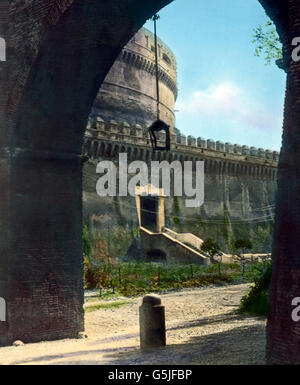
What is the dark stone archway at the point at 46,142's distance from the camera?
871cm

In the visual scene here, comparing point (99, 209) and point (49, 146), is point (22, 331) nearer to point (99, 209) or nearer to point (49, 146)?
point (49, 146)

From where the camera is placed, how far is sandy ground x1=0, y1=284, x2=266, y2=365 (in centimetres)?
646

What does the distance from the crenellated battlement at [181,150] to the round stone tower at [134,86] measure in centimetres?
720

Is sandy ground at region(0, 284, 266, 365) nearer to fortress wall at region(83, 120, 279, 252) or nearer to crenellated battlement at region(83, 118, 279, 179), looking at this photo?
fortress wall at region(83, 120, 279, 252)

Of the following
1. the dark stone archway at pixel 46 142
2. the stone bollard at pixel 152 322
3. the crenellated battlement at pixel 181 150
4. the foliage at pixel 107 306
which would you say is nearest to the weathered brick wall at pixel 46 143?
the dark stone archway at pixel 46 142

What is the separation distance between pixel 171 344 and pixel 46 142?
14.4 ft

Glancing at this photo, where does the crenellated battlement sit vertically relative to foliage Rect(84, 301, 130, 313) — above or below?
above

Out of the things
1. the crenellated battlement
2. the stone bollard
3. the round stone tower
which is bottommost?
the stone bollard

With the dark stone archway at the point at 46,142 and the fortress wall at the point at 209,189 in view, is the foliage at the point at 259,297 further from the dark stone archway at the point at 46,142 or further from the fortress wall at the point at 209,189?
the fortress wall at the point at 209,189

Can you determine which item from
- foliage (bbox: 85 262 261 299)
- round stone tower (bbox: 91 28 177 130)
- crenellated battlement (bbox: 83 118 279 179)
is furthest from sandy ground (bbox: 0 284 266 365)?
round stone tower (bbox: 91 28 177 130)

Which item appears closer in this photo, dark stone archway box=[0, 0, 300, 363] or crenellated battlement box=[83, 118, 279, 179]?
dark stone archway box=[0, 0, 300, 363]

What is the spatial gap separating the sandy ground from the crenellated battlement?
20957mm

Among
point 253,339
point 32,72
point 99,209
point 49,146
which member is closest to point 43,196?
point 49,146
